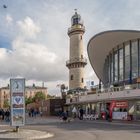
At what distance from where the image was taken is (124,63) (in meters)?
58.4

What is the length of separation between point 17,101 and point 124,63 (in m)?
34.1

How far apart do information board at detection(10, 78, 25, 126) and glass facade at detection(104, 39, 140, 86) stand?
29944 mm

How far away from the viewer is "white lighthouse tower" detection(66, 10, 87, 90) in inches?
3095

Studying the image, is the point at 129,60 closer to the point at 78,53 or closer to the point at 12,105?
the point at 78,53

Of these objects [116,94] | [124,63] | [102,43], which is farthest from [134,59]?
[102,43]

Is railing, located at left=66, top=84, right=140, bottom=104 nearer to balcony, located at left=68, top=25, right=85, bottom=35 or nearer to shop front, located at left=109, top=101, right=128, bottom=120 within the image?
shop front, located at left=109, top=101, right=128, bottom=120

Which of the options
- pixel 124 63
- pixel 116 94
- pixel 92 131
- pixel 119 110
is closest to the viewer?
pixel 92 131

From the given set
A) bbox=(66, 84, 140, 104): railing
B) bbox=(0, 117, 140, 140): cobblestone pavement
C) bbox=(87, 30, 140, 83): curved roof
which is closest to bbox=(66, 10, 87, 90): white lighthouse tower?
bbox=(87, 30, 140, 83): curved roof

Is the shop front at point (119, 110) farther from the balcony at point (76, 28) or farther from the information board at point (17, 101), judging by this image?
the balcony at point (76, 28)

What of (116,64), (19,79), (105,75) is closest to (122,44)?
(116,64)

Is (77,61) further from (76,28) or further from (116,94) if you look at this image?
(116,94)

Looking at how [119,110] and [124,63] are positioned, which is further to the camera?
[124,63]

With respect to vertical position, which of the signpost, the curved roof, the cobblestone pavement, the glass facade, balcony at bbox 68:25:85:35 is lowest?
the cobblestone pavement

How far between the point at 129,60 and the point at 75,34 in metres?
23.9
